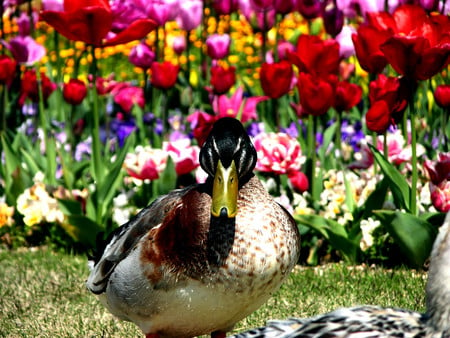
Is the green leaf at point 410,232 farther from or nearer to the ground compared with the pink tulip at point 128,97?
nearer to the ground

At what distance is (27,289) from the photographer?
4957 millimetres

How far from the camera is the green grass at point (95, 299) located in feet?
13.9

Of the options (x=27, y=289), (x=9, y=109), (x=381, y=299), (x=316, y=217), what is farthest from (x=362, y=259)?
(x=9, y=109)

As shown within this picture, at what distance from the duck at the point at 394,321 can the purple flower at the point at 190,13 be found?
4130mm

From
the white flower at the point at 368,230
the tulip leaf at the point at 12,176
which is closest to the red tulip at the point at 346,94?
the white flower at the point at 368,230

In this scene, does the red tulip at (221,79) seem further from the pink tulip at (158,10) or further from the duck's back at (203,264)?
the duck's back at (203,264)

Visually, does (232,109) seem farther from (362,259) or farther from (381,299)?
(381,299)

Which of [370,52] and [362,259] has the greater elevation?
[370,52]

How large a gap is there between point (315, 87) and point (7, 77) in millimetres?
2406

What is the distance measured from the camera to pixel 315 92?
16.4 ft

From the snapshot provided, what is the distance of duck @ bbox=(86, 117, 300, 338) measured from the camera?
3.28 m

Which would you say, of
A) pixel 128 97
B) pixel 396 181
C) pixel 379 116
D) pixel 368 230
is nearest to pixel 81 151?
pixel 128 97

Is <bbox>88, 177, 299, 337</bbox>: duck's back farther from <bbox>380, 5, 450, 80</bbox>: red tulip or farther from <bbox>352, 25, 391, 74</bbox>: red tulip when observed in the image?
<bbox>352, 25, 391, 74</bbox>: red tulip

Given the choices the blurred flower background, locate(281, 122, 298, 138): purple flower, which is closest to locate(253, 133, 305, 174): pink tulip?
the blurred flower background
